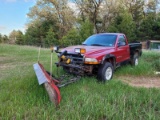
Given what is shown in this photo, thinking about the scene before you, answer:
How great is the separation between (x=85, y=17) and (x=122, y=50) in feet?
102

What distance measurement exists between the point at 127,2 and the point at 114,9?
5.37 m

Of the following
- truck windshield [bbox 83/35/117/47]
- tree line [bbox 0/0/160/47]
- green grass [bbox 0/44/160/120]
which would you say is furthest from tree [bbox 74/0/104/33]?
green grass [bbox 0/44/160/120]

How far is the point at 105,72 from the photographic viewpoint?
215 inches

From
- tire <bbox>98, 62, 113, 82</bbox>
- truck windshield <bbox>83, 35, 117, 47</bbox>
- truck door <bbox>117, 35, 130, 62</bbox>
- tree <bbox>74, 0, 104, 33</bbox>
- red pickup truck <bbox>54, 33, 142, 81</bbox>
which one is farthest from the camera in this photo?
tree <bbox>74, 0, 104, 33</bbox>

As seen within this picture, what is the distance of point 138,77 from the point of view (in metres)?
6.69

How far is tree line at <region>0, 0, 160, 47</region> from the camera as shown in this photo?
3331 cm

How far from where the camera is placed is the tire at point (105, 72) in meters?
5.35

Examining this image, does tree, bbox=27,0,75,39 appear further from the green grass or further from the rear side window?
the green grass

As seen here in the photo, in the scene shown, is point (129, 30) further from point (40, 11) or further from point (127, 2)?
point (40, 11)

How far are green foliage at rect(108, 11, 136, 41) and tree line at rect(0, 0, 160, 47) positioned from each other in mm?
184

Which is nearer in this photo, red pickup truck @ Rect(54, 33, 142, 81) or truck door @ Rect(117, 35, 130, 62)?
red pickup truck @ Rect(54, 33, 142, 81)

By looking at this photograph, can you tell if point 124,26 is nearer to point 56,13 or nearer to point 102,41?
point 56,13

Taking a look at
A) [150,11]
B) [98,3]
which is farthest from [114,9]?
[150,11]

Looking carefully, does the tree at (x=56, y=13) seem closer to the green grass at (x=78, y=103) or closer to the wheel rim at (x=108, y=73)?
the wheel rim at (x=108, y=73)
